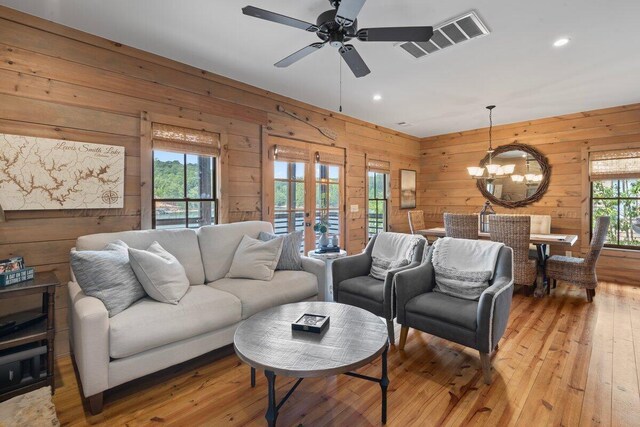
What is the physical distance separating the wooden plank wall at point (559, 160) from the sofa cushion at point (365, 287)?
410 centimetres

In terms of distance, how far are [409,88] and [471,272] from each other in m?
2.50

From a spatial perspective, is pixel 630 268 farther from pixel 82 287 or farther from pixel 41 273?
pixel 41 273

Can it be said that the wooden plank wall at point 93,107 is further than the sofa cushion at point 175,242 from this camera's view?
No

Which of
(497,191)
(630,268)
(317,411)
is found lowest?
(317,411)

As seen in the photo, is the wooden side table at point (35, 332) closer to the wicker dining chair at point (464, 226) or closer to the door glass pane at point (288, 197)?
the door glass pane at point (288, 197)

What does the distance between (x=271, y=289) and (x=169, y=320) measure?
0.86m

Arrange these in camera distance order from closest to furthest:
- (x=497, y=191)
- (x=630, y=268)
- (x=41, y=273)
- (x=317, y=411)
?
(x=317, y=411)
(x=41, y=273)
(x=630, y=268)
(x=497, y=191)

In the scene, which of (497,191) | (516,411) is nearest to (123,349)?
(516,411)

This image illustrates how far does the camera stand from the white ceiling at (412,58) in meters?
2.40

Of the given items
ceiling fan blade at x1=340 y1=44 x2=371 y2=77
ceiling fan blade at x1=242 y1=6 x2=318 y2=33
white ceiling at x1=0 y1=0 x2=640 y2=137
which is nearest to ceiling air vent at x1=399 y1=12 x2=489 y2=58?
white ceiling at x1=0 y1=0 x2=640 y2=137

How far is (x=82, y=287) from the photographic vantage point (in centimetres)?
213

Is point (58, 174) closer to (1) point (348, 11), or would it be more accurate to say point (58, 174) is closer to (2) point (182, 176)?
(2) point (182, 176)

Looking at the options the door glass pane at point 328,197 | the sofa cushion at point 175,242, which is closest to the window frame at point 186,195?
the sofa cushion at point 175,242

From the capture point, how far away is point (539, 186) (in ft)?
18.1
